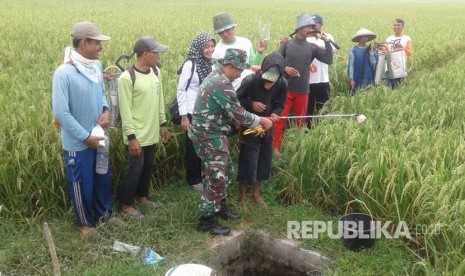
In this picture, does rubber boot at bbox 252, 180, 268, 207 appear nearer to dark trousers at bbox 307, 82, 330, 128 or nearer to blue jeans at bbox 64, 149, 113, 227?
blue jeans at bbox 64, 149, 113, 227

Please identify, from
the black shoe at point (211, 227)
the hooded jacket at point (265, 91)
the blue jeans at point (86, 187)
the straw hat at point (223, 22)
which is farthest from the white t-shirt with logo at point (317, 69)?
the blue jeans at point (86, 187)

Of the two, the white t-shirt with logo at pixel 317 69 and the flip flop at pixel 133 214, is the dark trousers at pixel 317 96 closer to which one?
the white t-shirt with logo at pixel 317 69

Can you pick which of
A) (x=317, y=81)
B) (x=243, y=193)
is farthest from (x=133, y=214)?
(x=317, y=81)

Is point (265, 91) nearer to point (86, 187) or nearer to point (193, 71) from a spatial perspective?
point (193, 71)

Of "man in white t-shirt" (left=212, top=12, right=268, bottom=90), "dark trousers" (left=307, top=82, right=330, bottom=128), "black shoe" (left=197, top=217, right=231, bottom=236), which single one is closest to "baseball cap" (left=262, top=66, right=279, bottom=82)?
"man in white t-shirt" (left=212, top=12, right=268, bottom=90)

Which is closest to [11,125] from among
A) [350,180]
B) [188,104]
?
[188,104]

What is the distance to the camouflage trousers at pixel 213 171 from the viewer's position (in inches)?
157

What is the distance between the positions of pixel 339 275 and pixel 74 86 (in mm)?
2460

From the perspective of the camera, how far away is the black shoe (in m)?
4.08

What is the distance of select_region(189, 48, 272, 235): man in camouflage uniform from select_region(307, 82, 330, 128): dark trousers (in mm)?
2553

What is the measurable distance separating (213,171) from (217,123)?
1.36 ft

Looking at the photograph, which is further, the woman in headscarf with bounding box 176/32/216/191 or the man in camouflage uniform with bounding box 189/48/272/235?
the woman in headscarf with bounding box 176/32/216/191

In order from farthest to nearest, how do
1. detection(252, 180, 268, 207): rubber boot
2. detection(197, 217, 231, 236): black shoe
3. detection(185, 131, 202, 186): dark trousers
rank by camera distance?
1. detection(185, 131, 202, 186): dark trousers
2. detection(252, 180, 268, 207): rubber boot
3. detection(197, 217, 231, 236): black shoe

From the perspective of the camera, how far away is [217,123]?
13.1 feet
